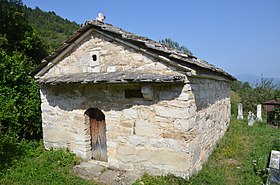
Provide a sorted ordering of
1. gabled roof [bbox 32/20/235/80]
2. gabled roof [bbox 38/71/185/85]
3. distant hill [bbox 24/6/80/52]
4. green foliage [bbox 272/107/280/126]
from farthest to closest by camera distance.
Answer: distant hill [bbox 24/6/80/52] → green foliage [bbox 272/107/280/126] → gabled roof [bbox 32/20/235/80] → gabled roof [bbox 38/71/185/85]

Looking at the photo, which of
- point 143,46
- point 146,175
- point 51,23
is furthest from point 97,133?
point 51,23

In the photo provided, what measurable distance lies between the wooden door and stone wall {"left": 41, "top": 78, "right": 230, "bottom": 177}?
0.50 ft

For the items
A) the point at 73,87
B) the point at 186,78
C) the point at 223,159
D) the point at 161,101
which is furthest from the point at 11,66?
the point at 223,159

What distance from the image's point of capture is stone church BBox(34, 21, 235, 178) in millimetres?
4652

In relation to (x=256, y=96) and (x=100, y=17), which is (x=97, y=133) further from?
(x=256, y=96)

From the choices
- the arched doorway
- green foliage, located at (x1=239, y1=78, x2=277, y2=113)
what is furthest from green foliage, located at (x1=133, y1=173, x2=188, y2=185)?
green foliage, located at (x1=239, y1=78, x2=277, y2=113)

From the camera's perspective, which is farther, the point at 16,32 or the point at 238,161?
the point at 16,32

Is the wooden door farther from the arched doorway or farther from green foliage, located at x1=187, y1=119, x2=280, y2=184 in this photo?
green foliage, located at x1=187, y1=119, x2=280, y2=184

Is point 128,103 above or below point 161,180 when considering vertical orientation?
above

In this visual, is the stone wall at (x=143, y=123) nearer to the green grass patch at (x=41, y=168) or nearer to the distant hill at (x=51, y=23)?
the green grass patch at (x=41, y=168)

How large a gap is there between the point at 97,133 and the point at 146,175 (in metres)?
1.88

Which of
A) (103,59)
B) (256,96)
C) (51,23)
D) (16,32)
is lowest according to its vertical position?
(256,96)

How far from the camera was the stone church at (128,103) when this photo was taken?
4652mm

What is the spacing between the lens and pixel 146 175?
5004 mm
